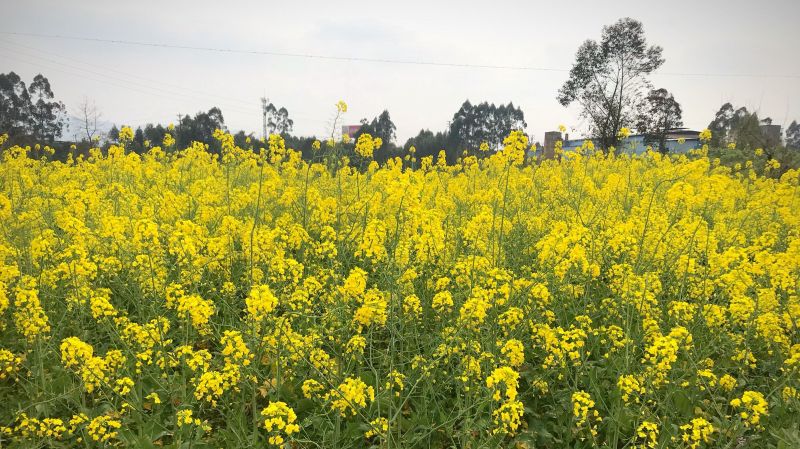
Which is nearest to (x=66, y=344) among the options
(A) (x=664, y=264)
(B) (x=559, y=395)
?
(B) (x=559, y=395)

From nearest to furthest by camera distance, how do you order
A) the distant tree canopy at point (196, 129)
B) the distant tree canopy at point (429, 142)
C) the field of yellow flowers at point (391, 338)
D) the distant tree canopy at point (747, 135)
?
the field of yellow flowers at point (391, 338)
the distant tree canopy at point (747, 135)
the distant tree canopy at point (196, 129)
the distant tree canopy at point (429, 142)

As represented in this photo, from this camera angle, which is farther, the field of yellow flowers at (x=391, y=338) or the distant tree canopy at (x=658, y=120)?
the distant tree canopy at (x=658, y=120)

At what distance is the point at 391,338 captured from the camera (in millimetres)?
2664

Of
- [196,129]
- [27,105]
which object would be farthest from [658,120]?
[27,105]

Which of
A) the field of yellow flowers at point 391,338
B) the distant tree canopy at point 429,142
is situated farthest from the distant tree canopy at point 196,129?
the field of yellow flowers at point 391,338

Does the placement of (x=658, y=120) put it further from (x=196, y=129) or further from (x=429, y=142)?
(x=196, y=129)

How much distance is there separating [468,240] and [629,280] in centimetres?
165

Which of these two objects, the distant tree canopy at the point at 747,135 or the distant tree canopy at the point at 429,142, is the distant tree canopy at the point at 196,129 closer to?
the distant tree canopy at the point at 429,142

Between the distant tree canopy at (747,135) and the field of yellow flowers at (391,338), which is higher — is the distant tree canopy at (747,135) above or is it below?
above

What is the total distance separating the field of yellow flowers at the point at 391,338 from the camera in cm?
255

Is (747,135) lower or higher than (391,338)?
higher

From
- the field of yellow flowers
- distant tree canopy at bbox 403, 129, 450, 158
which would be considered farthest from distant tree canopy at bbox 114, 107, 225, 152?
the field of yellow flowers

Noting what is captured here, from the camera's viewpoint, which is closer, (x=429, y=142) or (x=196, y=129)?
(x=196, y=129)

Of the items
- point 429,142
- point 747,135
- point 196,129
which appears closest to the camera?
point 747,135
